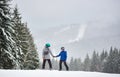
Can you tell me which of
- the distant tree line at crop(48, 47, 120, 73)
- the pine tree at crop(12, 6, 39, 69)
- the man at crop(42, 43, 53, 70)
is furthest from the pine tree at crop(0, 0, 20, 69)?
the distant tree line at crop(48, 47, 120, 73)

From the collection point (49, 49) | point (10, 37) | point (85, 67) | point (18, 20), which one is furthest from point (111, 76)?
point (85, 67)

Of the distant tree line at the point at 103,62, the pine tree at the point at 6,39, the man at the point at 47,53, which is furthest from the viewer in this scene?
the distant tree line at the point at 103,62

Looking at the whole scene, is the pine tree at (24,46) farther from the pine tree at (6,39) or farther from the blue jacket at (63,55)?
the blue jacket at (63,55)

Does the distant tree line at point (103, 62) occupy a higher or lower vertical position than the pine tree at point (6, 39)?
lower

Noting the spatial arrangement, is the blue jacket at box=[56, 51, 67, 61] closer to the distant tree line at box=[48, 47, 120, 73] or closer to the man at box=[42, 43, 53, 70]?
the man at box=[42, 43, 53, 70]

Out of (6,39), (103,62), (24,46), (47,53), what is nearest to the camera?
(47,53)

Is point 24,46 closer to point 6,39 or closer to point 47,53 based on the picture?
point 6,39

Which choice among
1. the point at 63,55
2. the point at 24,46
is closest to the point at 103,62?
the point at 24,46

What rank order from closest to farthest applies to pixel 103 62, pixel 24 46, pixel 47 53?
1. pixel 47 53
2. pixel 24 46
3. pixel 103 62

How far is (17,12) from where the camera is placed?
43.5m

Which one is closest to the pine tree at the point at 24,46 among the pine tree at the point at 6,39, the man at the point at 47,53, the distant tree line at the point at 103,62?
the pine tree at the point at 6,39

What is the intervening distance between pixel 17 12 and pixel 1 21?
15.5 metres

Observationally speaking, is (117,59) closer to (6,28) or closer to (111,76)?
(6,28)

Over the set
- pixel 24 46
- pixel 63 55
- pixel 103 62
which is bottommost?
pixel 103 62
